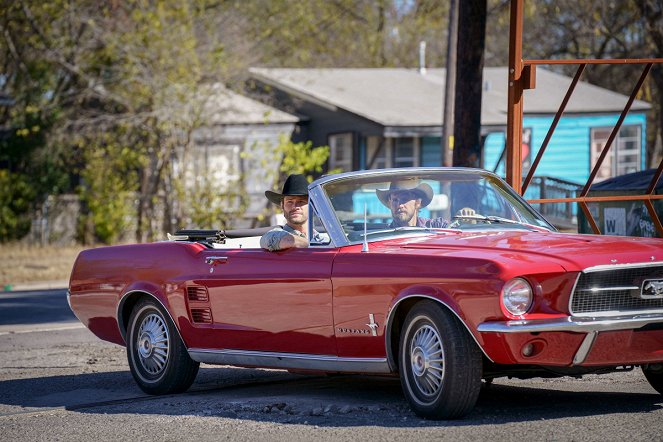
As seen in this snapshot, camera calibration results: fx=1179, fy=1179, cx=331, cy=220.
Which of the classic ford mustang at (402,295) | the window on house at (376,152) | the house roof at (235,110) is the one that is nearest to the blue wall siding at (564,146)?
the window on house at (376,152)

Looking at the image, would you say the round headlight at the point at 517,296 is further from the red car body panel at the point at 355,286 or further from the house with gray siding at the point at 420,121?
the house with gray siding at the point at 420,121

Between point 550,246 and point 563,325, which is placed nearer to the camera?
point 563,325

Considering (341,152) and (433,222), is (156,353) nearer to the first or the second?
(433,222)

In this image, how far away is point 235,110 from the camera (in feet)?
103

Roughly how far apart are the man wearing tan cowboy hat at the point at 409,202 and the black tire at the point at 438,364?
116 centimetres

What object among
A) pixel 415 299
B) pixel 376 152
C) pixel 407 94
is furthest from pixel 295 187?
pixel 407 94

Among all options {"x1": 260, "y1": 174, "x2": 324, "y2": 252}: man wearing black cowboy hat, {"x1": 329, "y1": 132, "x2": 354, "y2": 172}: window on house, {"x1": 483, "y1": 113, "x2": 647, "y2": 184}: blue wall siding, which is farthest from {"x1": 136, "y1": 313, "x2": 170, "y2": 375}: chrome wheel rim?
{"x1": 483, "y1": 113, "x2": 647, "y2": 184}: blue wall siding

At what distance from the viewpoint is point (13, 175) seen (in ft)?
103

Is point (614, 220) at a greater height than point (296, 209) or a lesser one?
lesser

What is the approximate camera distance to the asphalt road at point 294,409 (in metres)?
6.59

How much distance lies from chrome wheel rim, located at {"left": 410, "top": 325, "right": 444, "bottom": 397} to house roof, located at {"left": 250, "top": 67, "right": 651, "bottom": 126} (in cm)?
2677

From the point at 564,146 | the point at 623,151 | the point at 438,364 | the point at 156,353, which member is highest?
the point at 564,146

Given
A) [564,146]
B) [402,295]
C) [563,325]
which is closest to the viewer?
[563,325]

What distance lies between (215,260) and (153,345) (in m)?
0.95
